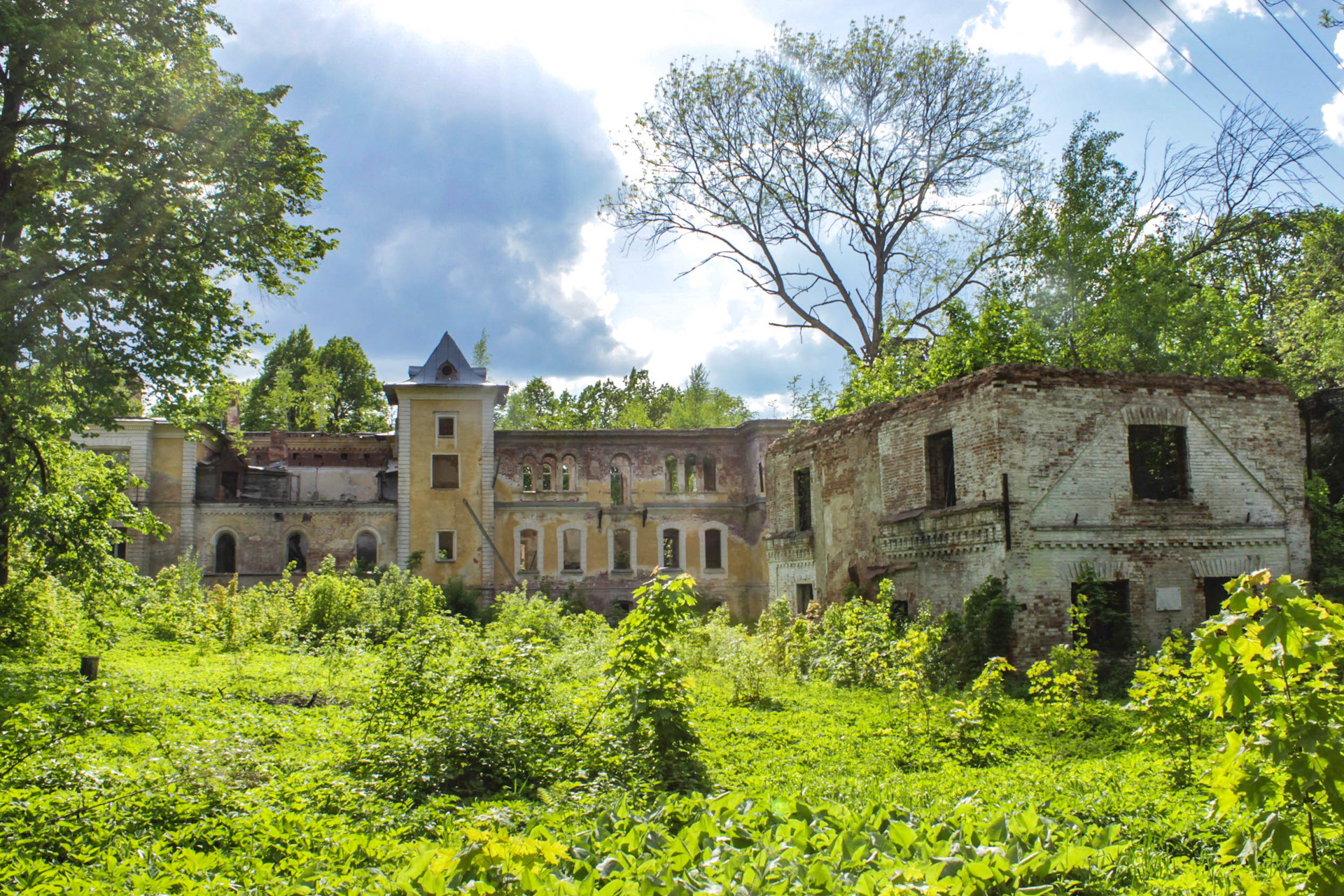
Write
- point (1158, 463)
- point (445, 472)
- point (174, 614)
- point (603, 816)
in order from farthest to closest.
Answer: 1. point (445, 472)
2. point (174, 614)
3. point (1158, 463)
4. point (603, 816)

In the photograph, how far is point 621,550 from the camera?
1378 inches

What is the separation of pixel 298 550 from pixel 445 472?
5.82 meters

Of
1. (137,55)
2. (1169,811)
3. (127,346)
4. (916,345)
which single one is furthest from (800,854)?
(916,345)

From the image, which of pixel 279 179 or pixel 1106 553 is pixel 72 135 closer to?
pixel 279 179

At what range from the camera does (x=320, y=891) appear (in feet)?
14.6

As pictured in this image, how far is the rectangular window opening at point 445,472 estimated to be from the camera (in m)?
33.3

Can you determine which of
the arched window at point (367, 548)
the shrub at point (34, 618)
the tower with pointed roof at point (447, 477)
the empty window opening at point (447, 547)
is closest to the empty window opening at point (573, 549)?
the tower with pointed roof at point (447, 477)

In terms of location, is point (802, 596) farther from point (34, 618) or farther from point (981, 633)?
point (34, 618)

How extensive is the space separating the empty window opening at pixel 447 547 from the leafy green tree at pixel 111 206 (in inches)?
756

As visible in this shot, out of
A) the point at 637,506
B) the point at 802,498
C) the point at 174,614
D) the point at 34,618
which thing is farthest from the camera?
the point at 637,506

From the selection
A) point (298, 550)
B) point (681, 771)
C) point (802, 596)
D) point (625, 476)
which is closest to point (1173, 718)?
point (681, 771)

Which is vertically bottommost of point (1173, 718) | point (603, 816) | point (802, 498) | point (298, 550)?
point (603, 816)

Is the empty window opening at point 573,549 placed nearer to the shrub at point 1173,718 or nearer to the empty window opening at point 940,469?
the empty window opening at point 940,469

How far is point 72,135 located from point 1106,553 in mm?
16454
